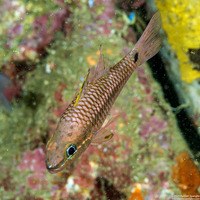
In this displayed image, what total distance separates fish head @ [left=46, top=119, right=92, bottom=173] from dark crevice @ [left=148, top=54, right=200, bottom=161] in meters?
2.33

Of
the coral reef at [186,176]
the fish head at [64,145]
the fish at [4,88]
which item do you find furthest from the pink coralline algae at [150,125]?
the fish at [4,88]

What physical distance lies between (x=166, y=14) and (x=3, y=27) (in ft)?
10.5

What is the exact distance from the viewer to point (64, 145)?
2.09 metres

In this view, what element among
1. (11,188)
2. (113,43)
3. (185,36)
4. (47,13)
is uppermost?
(47,13)

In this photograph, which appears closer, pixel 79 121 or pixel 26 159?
pixel 79 121

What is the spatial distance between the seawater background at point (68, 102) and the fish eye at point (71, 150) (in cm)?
133

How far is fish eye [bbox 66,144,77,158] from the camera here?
83.0 inches

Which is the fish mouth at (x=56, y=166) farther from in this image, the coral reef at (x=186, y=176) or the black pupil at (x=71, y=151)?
the coral reef at (x=186, y=176)

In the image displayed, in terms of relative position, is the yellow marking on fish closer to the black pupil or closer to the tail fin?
the black pupil

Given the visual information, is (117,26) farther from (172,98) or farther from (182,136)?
(182,136)

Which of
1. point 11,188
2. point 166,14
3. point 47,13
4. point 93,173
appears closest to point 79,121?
point 93,173

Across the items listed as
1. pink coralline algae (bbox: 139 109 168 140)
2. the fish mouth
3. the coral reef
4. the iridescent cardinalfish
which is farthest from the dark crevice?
the fish mouth

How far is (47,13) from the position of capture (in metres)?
4.02

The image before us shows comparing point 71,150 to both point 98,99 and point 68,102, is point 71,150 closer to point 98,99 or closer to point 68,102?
point 98,99
